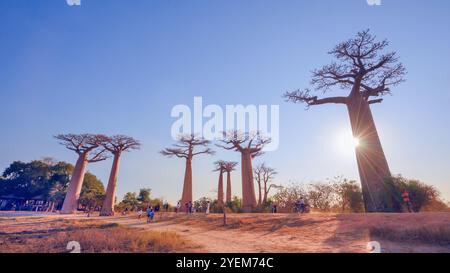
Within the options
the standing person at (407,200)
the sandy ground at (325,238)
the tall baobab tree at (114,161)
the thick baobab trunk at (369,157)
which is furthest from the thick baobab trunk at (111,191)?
the standing person at (407,200)

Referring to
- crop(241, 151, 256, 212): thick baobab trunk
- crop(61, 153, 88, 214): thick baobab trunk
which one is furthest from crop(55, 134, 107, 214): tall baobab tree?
crop(241, 151, 256, 212): thick baobab trunk

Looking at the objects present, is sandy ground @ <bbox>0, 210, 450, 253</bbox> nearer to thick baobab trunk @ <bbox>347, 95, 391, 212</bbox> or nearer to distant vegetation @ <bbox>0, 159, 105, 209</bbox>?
thick baobab trunk @ <bbox>347, 95, 391, 212</bbox>

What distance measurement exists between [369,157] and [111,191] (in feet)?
85.7

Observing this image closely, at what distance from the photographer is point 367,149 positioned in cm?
1276

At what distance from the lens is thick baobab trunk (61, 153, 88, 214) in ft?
90.4

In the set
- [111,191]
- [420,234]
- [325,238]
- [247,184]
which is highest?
[247,184]

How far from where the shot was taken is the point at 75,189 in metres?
28.4

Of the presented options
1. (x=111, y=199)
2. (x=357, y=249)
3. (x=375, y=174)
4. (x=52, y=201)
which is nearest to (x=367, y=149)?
(x=375, y=174)

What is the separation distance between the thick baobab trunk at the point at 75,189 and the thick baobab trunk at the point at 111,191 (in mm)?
4184

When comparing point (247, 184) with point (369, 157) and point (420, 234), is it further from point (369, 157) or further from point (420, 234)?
point (420, 234)

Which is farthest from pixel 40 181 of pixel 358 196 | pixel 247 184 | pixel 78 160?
pixel 358 196

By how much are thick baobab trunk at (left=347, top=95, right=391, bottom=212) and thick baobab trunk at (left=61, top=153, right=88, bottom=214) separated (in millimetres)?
30040

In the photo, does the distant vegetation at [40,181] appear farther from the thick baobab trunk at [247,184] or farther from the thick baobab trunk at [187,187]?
the thick baobab trunk at [247,184]

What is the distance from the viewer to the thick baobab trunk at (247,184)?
82.1 feet
